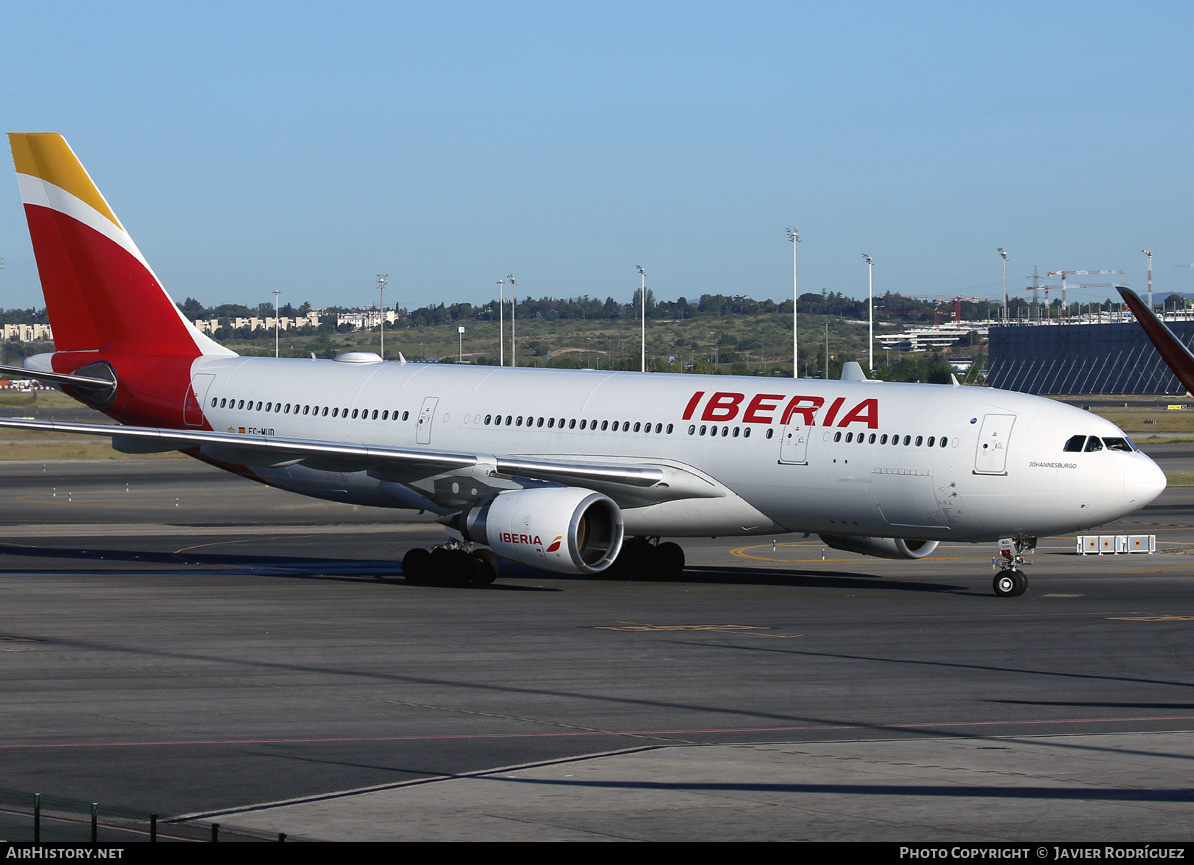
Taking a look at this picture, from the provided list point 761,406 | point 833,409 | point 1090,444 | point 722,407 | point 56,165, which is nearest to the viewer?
point 1090,444

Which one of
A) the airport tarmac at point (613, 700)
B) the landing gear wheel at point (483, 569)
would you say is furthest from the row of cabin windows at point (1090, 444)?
the landing gear wheel at point (483, 569)

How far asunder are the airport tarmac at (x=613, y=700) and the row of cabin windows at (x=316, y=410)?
3.86m

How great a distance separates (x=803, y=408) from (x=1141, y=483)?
704 cm

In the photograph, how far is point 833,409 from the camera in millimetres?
31938

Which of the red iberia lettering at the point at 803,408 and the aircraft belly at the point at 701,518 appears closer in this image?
the red iberia lettering at the point at 803,408

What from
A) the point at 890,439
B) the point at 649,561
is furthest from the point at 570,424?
the point at 890,439

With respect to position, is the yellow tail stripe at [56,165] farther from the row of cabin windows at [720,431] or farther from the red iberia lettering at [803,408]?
the red iberia lettering at [803,408]

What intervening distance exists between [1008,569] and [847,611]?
14.1 ft

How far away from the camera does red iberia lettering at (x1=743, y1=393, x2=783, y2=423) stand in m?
32.5

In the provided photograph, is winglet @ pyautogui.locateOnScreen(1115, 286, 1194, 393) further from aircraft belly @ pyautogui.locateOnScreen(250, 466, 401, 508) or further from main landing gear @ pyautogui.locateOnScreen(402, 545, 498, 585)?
aircraft belly @ pyautogui.locateOnScreen(250, 466, 401, 508)

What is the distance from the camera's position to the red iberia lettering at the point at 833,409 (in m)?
31.7

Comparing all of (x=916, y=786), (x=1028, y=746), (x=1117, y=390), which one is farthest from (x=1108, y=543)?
(x=1117, y=390)

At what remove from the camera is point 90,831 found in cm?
1215

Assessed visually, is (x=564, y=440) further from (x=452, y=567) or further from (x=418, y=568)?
(x=418, y=568)
